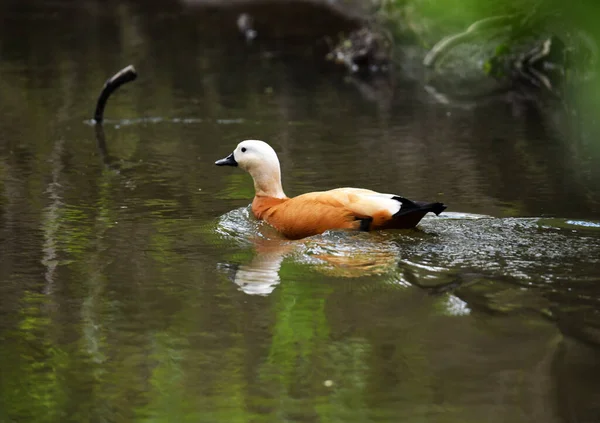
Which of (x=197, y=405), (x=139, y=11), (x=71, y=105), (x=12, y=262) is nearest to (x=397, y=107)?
(x=71, y=105)

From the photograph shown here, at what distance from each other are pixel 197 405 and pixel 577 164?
24.5 feet

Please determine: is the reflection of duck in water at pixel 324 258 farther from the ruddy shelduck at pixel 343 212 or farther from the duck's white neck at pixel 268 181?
the duck's white neck at pixel 268 181

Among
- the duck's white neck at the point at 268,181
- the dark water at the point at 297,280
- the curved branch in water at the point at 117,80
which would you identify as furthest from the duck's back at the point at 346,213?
the curved branch in water at the point at 117,80

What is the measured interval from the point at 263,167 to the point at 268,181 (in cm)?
13

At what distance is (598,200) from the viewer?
31.9ft

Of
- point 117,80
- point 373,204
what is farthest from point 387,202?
point 117,80

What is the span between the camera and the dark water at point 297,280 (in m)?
5.29

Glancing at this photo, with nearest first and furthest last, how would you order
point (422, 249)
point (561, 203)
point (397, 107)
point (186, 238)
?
1. point (422, 249)
2. point (186, 238)
3. point (561, 203)
4. point (397, 107)

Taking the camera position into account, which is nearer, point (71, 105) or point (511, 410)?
point (511, 410)

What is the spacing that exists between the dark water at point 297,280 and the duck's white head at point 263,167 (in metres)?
0.40

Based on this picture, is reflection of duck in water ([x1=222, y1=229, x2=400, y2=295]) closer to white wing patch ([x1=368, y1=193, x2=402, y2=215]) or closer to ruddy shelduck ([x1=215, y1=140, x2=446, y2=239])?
ruddy shelduck ([x1=215, y1=140, x2=446, y2=239])

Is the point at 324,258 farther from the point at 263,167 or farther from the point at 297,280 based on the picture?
the point at 263,167

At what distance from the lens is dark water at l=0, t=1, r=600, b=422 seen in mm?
5289

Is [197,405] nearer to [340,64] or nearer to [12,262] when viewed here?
[12,262]
